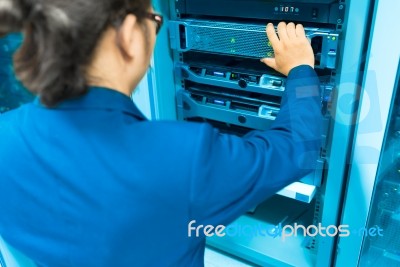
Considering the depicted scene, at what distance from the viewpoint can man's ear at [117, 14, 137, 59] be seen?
2.02 ft

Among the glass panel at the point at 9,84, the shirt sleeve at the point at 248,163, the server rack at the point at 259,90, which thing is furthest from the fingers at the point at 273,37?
the glass panel at the point at 9,84

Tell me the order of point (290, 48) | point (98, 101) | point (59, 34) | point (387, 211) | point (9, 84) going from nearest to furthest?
1. point (59, 34)
2. point (98, 101)
3. point (290, 48)
4. point (387, 211)
5. point (9, 84)

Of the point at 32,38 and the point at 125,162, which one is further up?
the point at 32,38

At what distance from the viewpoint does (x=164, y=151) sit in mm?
636

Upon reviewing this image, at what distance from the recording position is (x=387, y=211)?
1278 mm

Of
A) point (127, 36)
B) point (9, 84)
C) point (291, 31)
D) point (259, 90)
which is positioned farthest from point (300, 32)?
point (9, 84)

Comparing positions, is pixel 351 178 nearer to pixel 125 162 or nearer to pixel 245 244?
pixel 245 244

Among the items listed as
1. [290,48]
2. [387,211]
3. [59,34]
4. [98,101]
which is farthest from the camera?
[387,211]

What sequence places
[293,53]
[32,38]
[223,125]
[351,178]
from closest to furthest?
[32,38] < [293,53] < [351,178] < [223,125]

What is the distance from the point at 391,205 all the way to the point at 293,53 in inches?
25.1

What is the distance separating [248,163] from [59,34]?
1.25ft

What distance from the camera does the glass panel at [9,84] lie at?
5.00ft

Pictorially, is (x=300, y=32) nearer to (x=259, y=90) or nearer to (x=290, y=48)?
(x=290, y=48)

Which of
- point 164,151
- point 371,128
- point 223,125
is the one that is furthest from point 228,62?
point 164,151
